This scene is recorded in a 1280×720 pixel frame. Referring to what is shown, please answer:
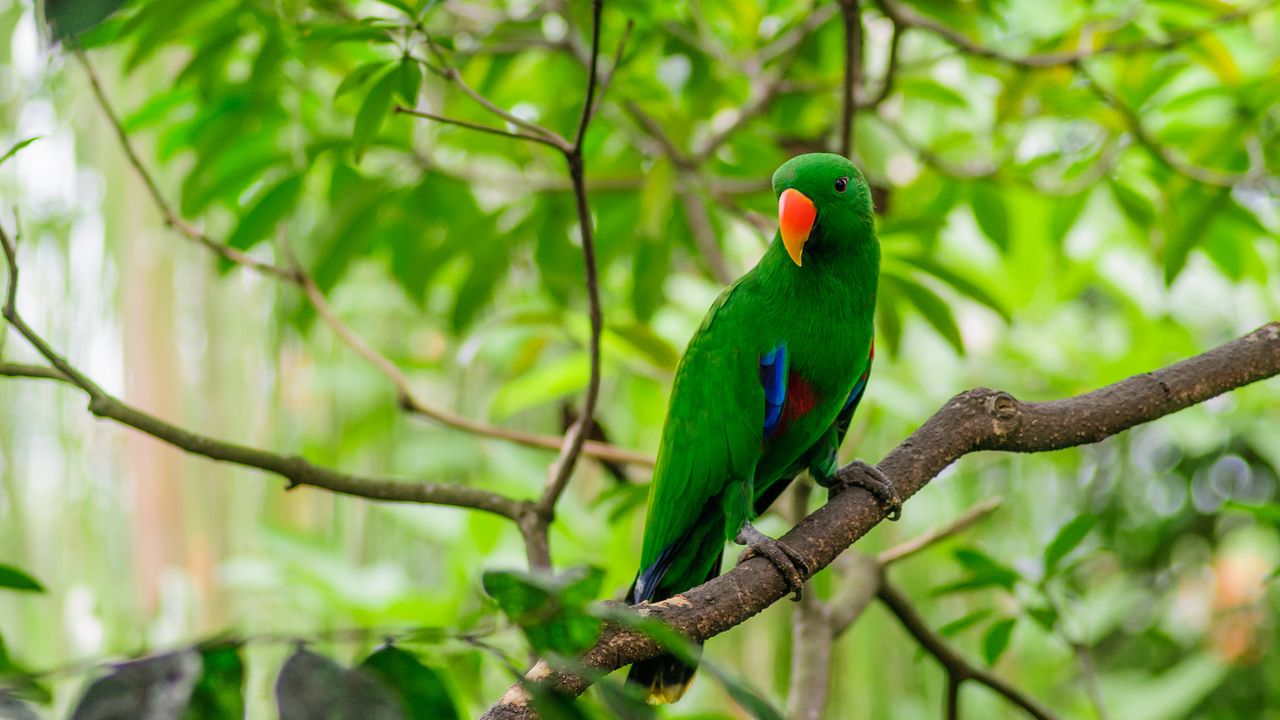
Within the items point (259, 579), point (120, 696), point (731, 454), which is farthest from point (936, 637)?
point (259, 579)

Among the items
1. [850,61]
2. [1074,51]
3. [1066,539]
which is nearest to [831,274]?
[850,61]

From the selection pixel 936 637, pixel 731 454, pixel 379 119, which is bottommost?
pixel 936 637

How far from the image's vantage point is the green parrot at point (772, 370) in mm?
1719

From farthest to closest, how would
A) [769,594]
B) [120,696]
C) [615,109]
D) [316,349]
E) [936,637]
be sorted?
[316,349]
[615,109]
[936,637]
[769,594]
[120,696]

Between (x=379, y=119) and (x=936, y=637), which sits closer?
(x=379, y=119)

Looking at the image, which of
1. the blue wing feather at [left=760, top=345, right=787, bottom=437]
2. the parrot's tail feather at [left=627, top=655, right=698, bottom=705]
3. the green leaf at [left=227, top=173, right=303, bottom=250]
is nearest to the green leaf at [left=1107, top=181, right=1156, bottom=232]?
the blue wing feather at [left=760, top=345, right=787, bottom=437]

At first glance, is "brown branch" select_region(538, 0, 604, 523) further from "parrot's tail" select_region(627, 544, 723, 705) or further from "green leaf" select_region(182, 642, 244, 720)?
"green leaf" select_region(182, 642, 244, 720)

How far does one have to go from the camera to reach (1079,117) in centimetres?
236

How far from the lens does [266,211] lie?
87.2 inches

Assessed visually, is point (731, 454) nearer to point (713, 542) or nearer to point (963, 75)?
point (713, 542)

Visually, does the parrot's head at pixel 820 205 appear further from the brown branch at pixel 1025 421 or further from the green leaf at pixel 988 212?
the green leaf at pixel 988 212

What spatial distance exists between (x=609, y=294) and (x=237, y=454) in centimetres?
184

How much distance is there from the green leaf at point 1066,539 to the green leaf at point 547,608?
1.37 m

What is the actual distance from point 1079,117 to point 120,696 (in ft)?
7.56
